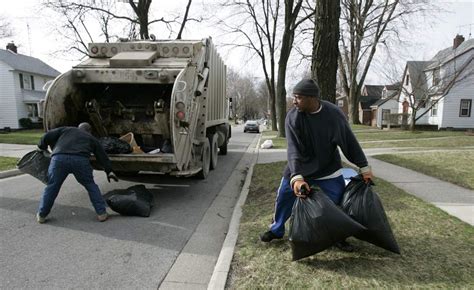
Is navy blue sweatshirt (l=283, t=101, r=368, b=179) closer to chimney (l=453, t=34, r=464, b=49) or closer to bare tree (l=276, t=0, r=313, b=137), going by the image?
bare tree (l=276, t=0, r=313, b=137)

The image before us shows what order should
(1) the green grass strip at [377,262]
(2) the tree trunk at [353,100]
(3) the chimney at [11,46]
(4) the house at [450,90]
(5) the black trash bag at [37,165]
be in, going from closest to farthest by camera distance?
Result: 1. (1) the green grass strip at [377,262]
2. (5) the black trash bag at [37,165]
3. (4) the house at [450,90]
4. (2) the tree trunk at [353,100]
5. (3) the chimney at [11,46]

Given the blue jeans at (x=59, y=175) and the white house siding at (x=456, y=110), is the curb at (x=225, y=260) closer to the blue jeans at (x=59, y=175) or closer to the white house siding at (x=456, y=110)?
the blue jeans at (x=59, y=175)

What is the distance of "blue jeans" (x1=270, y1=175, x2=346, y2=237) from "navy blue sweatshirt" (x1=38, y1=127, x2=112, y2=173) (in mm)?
2845

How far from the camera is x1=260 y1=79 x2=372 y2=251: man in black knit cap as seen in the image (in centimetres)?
329

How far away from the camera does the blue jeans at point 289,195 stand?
3.44 metres

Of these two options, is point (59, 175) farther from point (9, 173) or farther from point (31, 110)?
point (31, 110)

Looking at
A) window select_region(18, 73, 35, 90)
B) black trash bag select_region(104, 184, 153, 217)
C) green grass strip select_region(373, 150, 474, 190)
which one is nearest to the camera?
black trash bag select_region(104, 184, 153, 217)

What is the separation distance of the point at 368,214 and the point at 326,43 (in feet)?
14.4

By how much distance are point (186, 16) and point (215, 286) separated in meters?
21.2

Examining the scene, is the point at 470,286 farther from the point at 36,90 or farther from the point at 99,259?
the point at 36,90

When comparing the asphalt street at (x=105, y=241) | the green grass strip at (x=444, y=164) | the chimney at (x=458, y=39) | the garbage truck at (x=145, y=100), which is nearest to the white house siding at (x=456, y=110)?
the chimney at (x=458, y=39)

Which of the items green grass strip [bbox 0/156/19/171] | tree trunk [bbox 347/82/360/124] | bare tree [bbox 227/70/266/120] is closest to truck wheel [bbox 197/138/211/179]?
green grass strip [bbox 0/156/19/171]

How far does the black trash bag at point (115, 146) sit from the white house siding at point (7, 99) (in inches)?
1145

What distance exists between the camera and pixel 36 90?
108 feet
